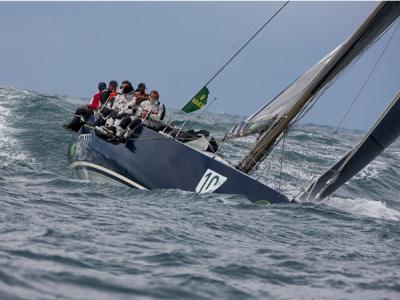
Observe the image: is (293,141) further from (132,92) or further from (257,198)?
(257,198)

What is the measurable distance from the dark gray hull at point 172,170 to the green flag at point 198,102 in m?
0.80

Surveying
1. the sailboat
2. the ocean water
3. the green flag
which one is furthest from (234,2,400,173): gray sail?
the ocean water

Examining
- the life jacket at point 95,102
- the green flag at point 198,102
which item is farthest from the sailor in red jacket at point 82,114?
the green flag at point 198,102

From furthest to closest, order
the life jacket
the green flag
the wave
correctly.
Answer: the life jacket < the wave < the green flag

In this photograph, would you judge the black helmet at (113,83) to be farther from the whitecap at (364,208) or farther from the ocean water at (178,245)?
the whitecap at (364,208)

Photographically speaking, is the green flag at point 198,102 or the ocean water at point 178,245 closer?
the ocean water at point 178,245

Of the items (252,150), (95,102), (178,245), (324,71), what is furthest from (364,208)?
(178,245)

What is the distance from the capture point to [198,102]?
1073 centimetres

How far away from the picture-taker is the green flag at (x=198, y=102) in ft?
35.0

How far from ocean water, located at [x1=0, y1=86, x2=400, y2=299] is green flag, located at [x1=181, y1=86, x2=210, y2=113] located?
5.58ft

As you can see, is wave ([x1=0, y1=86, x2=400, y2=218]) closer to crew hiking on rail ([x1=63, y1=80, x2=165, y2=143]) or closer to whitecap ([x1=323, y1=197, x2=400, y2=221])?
whitecap ([x1=323, y1=197, x2=400, y2=221])

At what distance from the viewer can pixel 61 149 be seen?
15211mm

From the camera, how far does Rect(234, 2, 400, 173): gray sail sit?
9602 mm

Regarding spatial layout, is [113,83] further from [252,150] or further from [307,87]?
[307,87]
